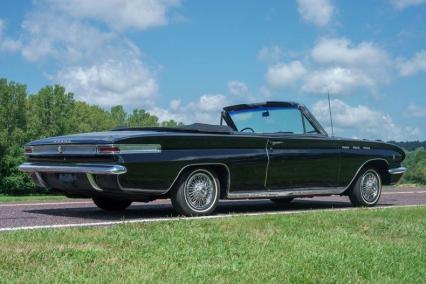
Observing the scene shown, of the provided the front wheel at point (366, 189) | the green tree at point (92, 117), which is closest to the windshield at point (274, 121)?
the front wheel at point (366, 189)

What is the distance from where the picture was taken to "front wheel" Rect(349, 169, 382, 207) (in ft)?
31.3

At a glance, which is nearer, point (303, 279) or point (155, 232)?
point (303, 279)

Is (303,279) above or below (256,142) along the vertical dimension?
below

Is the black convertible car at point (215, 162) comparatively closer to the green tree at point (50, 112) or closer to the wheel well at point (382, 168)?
the wheel well at point (382, 168)

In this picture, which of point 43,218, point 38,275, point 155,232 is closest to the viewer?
point 38,275

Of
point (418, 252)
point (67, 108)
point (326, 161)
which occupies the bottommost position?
point (418, 252)

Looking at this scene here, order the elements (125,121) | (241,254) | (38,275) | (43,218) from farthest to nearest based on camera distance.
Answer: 1. (125,121)
2. (43,218)
3. (241,254)
4. (38,275)

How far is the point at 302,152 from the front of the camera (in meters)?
8.60

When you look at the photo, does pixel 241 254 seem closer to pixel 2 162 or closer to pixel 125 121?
pixel 2 162

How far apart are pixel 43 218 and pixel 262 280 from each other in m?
3.82

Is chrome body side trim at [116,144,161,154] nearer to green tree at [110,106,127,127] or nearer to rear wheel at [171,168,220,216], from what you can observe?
rear wheel at [171,168,220,216]

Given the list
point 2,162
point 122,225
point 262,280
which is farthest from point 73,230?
point 2,162

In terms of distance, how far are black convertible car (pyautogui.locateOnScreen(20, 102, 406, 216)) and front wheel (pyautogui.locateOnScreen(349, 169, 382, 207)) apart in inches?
0.6

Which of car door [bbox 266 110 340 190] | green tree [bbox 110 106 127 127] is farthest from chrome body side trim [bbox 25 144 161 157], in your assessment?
green tree [bbox 110 106 127 127]
